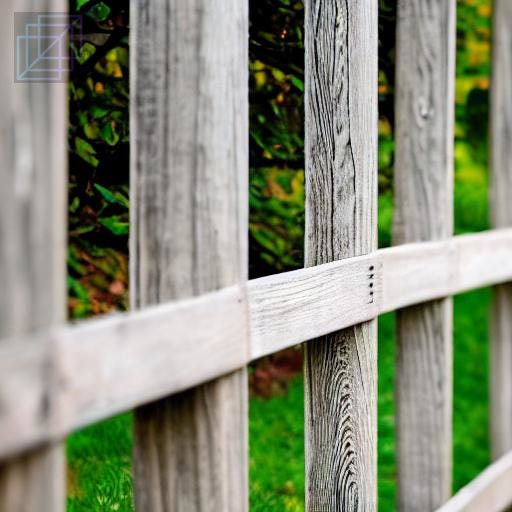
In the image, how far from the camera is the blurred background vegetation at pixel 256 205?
2641 millimetres

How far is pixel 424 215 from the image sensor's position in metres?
3.16

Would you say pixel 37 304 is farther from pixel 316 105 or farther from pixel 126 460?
pixel 126 460

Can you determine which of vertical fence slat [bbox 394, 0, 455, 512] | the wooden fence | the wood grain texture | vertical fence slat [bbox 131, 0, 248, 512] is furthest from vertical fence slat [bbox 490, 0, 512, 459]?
the wood grain texture

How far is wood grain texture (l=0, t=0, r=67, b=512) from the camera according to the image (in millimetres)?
1288

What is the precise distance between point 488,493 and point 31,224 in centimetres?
262

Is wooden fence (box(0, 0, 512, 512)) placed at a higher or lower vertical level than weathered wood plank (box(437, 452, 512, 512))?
higher

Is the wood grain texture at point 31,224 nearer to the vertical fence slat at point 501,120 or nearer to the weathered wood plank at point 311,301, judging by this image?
the weathered wood plank at point 311,301

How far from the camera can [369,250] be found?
262 centimetres

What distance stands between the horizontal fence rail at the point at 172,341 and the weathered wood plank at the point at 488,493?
31.4 inches

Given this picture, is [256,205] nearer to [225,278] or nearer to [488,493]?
[488,493]

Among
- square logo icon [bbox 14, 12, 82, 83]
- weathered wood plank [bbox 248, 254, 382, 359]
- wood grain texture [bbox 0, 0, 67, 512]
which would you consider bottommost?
weathered wood plank [bbox 248, 254, 382, 359]

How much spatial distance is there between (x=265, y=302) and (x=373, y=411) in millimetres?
761

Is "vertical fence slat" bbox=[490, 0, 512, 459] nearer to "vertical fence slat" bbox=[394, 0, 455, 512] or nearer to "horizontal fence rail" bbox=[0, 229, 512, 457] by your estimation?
"vertical fence slat" bbox=[394, 0, 455, 512]

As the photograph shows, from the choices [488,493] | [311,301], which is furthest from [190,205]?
[488,493]
